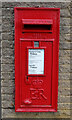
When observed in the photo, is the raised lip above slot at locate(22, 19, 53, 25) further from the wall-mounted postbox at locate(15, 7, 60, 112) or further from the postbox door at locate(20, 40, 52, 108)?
the postbox door at locate(20, 40, 52, 108)

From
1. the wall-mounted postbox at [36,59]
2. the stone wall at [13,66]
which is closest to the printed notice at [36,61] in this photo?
the wall-mounted postbox at [36,59]

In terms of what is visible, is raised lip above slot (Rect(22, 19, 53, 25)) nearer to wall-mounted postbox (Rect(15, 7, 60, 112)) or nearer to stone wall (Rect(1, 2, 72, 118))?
wall-mounted postbox (Rect(15, 7, 60, 112))

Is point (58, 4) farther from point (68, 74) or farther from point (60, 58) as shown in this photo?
point (68, 74)

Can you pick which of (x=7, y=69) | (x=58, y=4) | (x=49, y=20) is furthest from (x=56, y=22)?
(x=7, y=69)

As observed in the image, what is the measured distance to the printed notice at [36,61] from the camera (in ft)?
6.88

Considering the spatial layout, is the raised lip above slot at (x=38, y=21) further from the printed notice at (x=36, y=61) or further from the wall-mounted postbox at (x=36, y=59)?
the printed notice at (x=36, y=61)

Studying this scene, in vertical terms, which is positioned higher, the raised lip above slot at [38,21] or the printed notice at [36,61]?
the raised lip above slot at [38,21]

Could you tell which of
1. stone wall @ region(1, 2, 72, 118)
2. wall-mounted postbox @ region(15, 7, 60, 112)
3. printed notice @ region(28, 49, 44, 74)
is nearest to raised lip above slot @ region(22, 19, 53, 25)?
wall-mounted postbox @ region(15, 7, 60, 112)

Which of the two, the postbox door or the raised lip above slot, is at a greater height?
the raised lip above slot

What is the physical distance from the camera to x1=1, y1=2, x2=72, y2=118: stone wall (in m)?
2.12

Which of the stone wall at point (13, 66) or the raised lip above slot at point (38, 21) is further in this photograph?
the stone wall at point (13, 66)

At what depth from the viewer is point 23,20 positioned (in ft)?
6.53

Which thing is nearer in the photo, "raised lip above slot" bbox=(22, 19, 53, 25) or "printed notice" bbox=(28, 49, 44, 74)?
"raised lip above slot" bbox=(22, 19, 53, 25)

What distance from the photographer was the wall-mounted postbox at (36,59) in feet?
6.72
